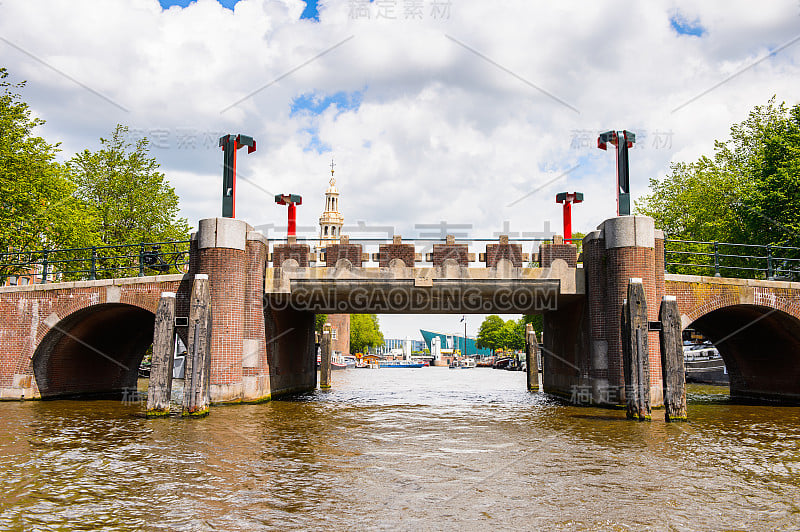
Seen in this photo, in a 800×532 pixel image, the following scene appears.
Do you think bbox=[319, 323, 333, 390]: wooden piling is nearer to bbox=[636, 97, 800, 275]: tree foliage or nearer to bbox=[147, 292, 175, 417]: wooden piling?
bbox=[147, 292, 175, 417]: wooden piling

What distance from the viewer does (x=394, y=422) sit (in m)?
15.1

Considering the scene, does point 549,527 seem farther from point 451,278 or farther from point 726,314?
point 726,314

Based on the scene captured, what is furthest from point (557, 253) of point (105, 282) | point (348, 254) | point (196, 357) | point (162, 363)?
point (105, 282)

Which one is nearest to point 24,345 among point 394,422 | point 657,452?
point 394,422

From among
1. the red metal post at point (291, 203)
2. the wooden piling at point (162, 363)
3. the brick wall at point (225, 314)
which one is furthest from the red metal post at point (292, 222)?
the wooden piling at point (162, 363)

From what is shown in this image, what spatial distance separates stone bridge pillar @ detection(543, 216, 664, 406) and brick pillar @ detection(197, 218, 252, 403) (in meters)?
9.90

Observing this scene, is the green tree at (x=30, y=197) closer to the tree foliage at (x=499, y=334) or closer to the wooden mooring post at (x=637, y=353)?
the wooden mooring post at (x=637, y=353)

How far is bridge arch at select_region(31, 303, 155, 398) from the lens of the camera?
19.5m

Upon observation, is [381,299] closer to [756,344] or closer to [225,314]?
[225,314]

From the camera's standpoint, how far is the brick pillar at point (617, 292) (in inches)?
654

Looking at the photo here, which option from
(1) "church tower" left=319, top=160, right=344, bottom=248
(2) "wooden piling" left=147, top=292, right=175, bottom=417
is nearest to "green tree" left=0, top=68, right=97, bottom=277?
(2) "wooden piling" left=147, top=292, right=175, bottom=417

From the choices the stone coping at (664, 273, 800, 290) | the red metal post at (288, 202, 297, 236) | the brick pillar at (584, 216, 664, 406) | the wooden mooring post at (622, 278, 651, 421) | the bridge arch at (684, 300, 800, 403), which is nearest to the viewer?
the wooden mooring post at (622, 278, 651, 421)

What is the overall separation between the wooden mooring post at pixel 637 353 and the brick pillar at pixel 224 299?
1030cm

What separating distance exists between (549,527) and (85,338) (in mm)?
18852
